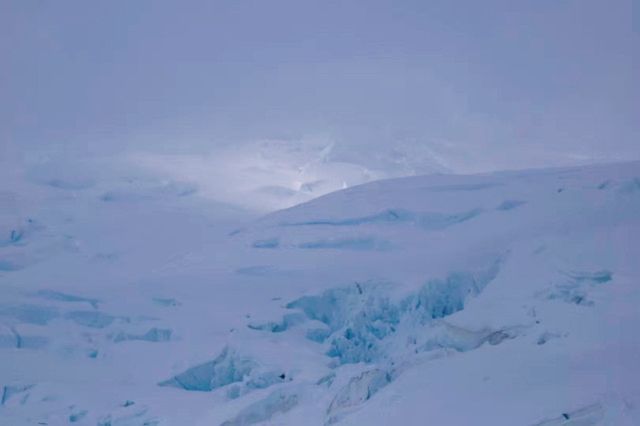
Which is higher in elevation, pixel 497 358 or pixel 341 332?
pixel 497 358

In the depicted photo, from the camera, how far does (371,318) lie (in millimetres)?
15500

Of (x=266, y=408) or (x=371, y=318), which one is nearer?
(x=266, y=408)

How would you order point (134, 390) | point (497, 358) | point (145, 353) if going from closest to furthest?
point (497, 358) → point (134, 390) → point (145, 353)

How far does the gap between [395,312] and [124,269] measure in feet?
35.5

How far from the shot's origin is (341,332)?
15406 millimetres

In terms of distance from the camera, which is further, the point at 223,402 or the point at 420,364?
the point at 223,402

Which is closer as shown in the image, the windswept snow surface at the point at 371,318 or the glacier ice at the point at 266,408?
the windswept snow surface at the point at 371,318

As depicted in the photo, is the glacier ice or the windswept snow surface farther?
the glacier ice

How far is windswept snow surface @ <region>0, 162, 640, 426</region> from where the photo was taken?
1098 centimetres

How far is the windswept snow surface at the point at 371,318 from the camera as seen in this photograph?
11.0 metres

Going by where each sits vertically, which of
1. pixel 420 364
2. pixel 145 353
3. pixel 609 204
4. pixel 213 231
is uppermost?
pixel 609 204

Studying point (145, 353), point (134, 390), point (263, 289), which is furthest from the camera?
point (263, 289)

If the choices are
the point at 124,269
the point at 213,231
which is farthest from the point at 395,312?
the point at 213,231

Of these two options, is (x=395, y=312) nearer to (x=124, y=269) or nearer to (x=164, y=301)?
(x=164, y=301)
